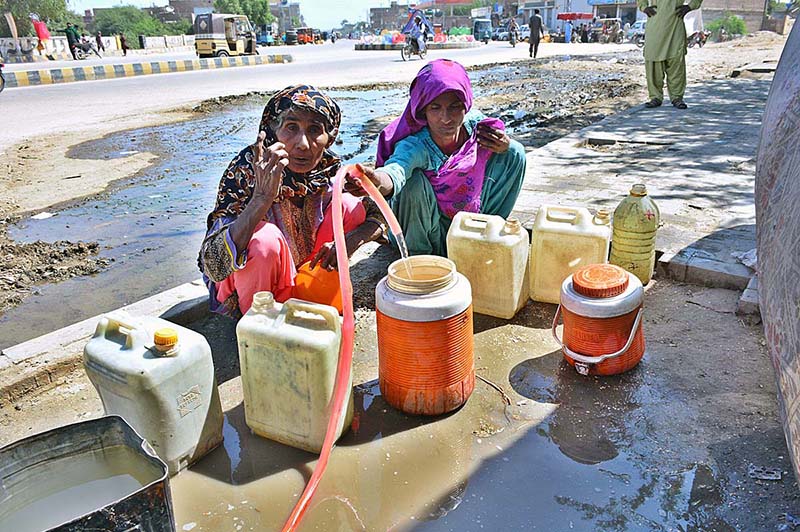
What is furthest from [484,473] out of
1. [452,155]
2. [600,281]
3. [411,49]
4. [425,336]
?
[411,49]

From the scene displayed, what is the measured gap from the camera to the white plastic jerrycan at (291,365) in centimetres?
198

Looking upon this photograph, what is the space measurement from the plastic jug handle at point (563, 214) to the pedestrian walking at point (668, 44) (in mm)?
5908

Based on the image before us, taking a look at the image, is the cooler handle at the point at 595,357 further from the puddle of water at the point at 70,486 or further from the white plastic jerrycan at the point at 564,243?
A: the puddle of water at the point at 70,486

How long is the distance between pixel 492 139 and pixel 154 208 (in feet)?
11.5

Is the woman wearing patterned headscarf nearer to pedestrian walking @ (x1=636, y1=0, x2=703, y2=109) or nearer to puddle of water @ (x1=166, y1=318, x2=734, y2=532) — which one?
puddle of water @ (x1=166, y1=318, x2=734, y2=532)

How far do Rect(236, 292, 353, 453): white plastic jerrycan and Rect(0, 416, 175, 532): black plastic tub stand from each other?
0.54 m

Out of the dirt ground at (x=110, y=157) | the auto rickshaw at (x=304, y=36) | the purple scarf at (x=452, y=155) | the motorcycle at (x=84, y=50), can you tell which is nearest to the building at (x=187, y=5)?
the auto rickshaw at (x=304, y=36)

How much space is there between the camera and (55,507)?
62.6 inches

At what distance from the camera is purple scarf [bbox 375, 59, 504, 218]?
3.06 m

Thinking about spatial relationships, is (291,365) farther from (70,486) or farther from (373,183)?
(373,183)

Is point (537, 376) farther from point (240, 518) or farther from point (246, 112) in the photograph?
point (246, 112)

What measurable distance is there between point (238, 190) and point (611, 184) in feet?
11.0

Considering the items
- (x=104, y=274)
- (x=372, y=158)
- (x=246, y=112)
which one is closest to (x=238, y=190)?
(x=104, y=274)

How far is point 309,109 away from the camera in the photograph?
2.49m
